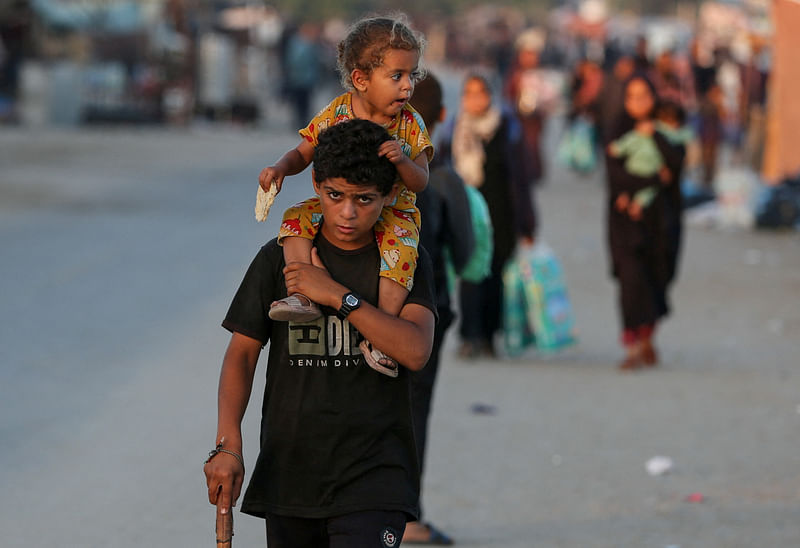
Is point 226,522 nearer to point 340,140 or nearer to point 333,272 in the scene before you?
point 333,272

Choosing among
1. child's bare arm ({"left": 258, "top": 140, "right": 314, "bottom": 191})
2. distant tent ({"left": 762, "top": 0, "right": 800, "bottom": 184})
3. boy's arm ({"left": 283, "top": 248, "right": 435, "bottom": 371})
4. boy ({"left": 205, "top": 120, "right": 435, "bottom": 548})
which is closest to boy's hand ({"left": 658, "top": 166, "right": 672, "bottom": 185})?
distant tent ({"left": 762, "top": 0, "right": 800, "bottom": 184})

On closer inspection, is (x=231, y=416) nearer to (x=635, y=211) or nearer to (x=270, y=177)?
(x=270, y=177)

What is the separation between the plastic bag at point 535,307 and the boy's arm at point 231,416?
668 cm

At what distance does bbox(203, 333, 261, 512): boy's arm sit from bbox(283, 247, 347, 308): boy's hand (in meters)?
0.21

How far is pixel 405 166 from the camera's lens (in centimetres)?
358

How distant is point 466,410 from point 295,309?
17.1 ft

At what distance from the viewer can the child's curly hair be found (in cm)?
378

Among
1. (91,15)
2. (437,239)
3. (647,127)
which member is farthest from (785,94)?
(91,15)

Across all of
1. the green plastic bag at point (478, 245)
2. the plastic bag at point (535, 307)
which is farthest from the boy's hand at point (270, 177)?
the plastic bag at point (535, 307)

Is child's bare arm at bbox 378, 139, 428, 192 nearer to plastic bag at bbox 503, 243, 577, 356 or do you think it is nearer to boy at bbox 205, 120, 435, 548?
boy at bbox 205, 120, 435, 548

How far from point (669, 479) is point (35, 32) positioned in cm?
2914

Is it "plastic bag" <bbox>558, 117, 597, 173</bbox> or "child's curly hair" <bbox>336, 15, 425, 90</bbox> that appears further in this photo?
"plastic bag" <bbox>558, 117, 597, 173</bbox>

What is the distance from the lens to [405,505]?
3619 mm

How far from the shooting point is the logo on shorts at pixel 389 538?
3590 millimetres
